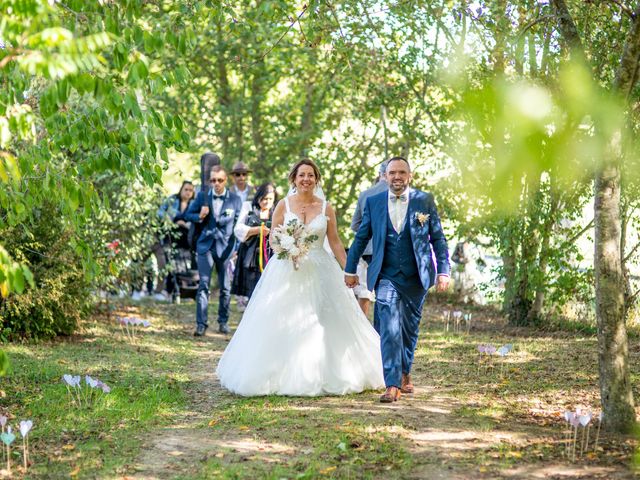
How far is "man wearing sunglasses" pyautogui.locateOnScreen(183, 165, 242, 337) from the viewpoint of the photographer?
1181 cm

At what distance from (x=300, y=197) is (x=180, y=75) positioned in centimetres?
391

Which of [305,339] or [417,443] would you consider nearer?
[417,443]

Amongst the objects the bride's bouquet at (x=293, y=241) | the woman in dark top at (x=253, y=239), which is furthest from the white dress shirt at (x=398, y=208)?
the woman in dark top at (x=253, y=239)

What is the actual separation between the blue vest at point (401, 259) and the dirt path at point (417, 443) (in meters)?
1.03

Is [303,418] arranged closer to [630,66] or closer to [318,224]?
[318,224]

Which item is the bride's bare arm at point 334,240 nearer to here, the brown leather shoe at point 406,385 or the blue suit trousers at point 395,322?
the blue suit trousers at point 395,322

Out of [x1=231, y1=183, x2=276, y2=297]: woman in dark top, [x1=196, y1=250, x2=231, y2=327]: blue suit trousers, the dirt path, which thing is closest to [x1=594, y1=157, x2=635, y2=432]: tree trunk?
the dirt path

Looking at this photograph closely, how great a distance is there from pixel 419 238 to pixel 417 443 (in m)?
2.08

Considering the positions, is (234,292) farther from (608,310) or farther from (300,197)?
(608,310)

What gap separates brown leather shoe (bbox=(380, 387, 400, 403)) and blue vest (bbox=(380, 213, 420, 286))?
2.89ft

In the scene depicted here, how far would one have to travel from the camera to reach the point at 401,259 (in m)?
7.26

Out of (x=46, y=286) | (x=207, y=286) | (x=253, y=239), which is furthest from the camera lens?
A: (x=207, y=286)

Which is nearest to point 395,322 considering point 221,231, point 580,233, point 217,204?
point 221,231

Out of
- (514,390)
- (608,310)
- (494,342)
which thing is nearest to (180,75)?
(608,310)
